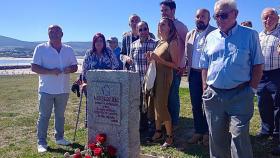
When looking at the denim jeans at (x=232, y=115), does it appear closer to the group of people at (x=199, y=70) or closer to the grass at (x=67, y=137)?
the group of people at (x=199, y=70)

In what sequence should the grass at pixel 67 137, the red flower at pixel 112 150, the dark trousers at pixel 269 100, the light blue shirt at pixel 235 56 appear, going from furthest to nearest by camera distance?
the grass at pixel 67 137
the dark trousers at pixel 269 100
the red flower at pixel 112 150
the light blue shirt at pixel 235 56

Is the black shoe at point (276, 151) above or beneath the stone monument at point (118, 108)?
beneath

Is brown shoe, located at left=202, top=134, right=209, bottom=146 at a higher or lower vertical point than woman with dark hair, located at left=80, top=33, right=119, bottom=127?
lower

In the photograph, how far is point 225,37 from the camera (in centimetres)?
497

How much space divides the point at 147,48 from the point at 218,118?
2.69 meters

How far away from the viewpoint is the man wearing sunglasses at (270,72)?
655 cm

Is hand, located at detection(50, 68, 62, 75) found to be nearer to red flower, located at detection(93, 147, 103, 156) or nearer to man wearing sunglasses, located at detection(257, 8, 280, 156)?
red flower, located at detection(93, 147, 103, 156)

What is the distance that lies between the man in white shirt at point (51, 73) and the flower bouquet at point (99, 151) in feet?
4.99

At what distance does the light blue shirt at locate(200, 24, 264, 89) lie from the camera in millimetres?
4863

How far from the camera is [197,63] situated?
678cm

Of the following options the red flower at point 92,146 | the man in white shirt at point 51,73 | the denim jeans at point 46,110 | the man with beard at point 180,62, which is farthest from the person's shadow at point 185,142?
the man in white shirt at point 51,73

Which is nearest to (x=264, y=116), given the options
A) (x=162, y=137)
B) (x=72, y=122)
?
(x=162, y=137)

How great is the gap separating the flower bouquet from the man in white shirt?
152 centimetres

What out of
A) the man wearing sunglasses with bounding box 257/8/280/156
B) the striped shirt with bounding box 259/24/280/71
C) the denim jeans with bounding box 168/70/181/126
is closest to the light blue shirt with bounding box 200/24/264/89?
the man wearing sunglasses with bounding box 257/8/280/156
